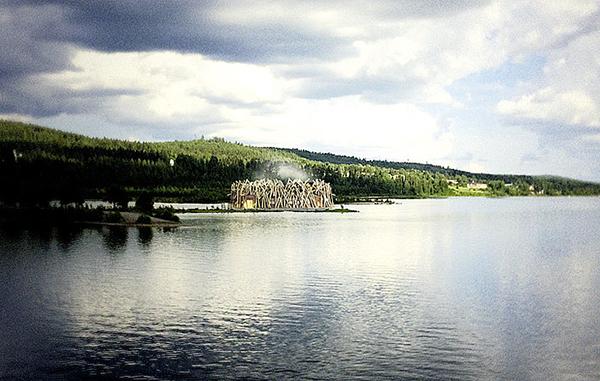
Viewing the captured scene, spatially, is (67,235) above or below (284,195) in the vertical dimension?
A: below

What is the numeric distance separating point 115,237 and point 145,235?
11.9ft

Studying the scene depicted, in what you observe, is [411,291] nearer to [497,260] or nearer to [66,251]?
[497,260]

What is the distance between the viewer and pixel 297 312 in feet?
97.4

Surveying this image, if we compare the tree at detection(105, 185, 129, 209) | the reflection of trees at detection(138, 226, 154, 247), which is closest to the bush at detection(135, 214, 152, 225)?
the reflection of trees at detection(138, 226, 154, 247)

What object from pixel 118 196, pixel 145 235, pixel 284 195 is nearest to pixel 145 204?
pixel 118 196

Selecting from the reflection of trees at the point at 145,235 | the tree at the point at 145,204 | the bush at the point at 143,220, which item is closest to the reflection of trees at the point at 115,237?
the reflection of trees at the point at 145,235

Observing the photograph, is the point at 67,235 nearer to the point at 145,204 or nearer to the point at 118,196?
the point at 145,204

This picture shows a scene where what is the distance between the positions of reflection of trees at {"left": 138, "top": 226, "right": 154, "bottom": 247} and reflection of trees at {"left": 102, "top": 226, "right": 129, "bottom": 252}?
4.62 feet

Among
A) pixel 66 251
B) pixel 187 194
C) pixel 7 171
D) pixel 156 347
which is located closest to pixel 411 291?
A: pixel 156 347

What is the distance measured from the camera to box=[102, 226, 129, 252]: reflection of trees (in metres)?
58.6

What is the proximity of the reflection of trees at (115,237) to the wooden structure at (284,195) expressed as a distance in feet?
193

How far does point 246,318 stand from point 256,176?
15798 centimetres

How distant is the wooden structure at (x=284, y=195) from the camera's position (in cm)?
14250

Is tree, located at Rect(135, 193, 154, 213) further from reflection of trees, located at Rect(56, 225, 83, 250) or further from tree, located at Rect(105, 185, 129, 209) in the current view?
reflection of trees, located at Rect(56, 225, 83, 250)
